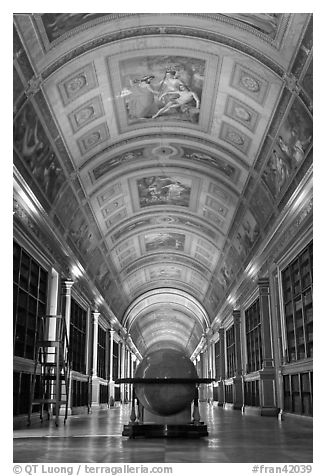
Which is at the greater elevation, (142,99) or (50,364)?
(142,99)

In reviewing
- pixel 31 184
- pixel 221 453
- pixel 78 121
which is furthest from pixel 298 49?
pixel 221 453

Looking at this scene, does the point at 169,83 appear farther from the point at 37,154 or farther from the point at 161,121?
the point at 37,154

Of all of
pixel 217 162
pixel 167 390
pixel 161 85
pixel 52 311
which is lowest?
pixel 167 390

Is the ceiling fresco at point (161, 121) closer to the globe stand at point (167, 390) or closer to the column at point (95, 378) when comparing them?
the column at point (95, 378)

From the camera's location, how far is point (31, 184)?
13531 mm

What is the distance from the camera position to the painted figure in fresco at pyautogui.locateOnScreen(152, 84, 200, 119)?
46.1 ft

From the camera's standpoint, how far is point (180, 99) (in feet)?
47.6

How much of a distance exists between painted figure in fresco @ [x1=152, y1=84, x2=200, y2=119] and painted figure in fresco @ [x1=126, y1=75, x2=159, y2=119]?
292 millimetres

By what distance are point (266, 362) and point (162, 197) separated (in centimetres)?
859

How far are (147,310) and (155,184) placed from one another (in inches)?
1016

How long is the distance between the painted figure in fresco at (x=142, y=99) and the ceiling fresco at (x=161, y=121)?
0.04 m

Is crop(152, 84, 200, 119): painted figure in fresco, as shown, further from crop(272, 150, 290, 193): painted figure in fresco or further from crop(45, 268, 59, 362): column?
crop(45, 268, 59, 362): column

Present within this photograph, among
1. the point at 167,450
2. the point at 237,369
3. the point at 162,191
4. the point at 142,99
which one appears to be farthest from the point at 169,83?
the point at 237,369

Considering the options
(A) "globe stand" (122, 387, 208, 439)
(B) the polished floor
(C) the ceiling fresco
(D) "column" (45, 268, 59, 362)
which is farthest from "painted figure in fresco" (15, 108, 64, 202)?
(B) the polished floor
